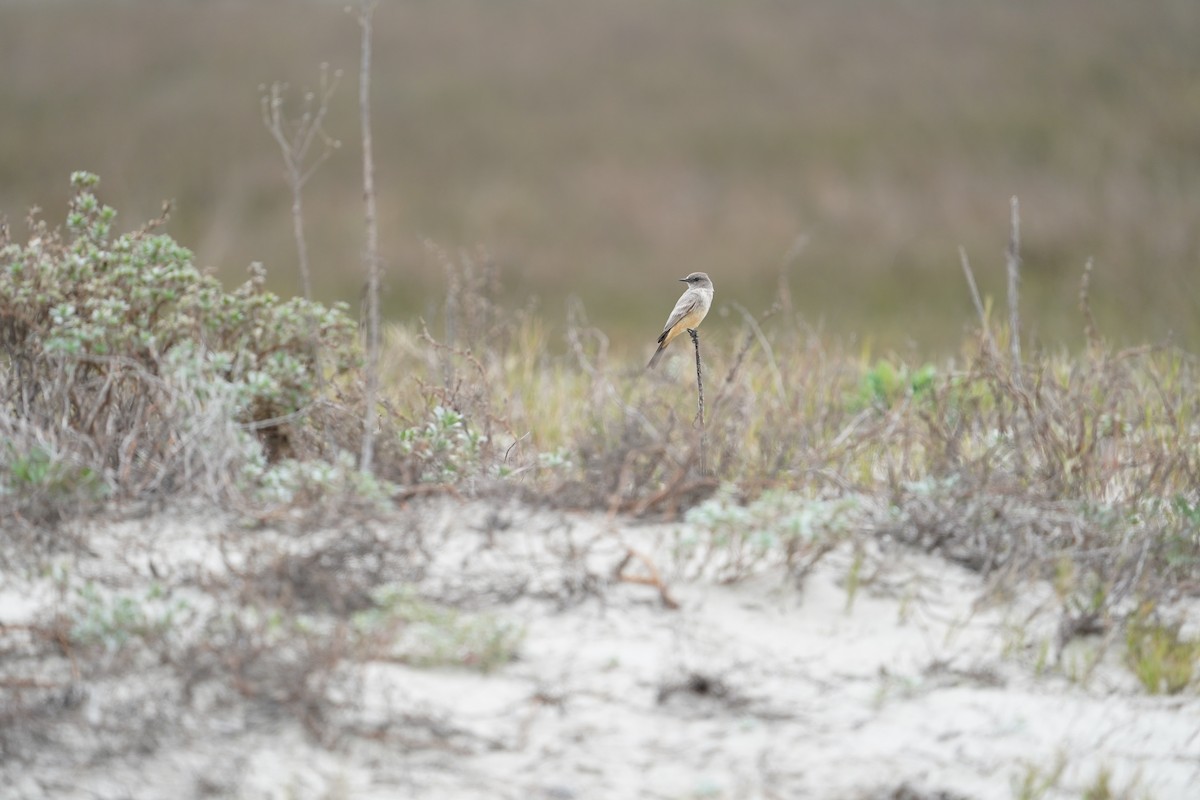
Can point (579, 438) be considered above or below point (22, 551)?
above

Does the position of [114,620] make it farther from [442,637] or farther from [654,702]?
[654,702]

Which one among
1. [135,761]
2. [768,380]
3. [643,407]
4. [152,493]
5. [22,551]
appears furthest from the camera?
[768,380]

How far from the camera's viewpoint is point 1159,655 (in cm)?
322

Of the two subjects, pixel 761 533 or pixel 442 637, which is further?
pixel 761 533

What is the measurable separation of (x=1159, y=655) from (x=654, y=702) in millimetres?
1439

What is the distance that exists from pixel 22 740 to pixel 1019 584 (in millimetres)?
2755

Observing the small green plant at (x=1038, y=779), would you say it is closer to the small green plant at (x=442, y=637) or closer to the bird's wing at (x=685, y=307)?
the small green plant at (x=442, y=637)

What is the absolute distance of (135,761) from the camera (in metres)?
2.78

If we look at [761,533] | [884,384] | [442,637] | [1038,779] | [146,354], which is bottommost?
[1038,779]

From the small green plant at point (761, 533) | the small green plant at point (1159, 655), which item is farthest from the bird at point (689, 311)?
the small green plant at point (1159, 655)

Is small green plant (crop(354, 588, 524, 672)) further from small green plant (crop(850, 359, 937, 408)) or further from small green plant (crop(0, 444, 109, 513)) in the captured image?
small green plant (crop(850, 359, 937, 408))

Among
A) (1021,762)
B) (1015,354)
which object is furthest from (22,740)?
(1015,354)

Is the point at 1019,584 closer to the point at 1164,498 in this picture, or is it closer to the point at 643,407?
the point at 1164,498

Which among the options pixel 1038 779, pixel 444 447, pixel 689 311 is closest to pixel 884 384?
pixel 689 311
